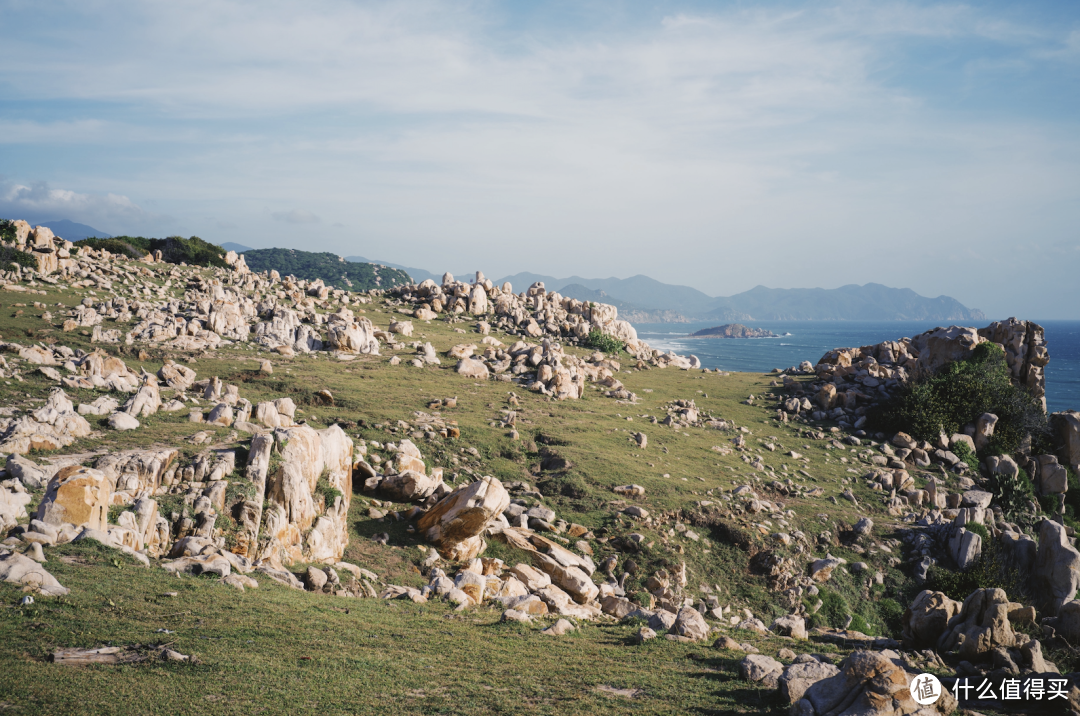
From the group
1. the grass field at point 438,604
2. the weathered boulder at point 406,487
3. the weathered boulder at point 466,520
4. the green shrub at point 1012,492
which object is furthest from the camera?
the green shrub at point 1012,492

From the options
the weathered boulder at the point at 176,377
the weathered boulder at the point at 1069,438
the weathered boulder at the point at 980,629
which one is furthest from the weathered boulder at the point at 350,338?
the weathered boulder at the point at 1069,438

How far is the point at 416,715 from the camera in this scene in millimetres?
10367

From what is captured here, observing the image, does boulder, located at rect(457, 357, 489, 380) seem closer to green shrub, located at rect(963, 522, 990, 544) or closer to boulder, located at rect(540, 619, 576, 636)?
green shrub, located at rect(963, 522, 990, 544)

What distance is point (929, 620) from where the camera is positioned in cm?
1639

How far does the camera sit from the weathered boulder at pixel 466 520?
2283 cm

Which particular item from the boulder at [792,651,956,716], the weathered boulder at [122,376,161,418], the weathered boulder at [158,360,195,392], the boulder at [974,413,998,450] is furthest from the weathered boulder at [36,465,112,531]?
the boulder at [974,413,998,450]

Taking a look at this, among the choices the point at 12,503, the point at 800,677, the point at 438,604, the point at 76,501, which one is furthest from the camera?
the point at 438,604

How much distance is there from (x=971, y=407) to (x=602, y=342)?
3589 centimetres

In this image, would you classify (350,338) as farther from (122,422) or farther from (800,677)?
(800,677)

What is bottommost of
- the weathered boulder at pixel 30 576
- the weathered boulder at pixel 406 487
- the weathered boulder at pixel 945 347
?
the weathered boulder at pixel 406 487

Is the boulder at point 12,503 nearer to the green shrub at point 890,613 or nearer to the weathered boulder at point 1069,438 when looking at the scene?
the green shrub at point 890,613

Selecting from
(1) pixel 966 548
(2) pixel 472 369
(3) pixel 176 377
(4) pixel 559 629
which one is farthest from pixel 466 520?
(2) pixel 472 369

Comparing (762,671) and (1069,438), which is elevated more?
(1069,438)

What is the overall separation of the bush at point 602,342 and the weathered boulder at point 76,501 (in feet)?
187
